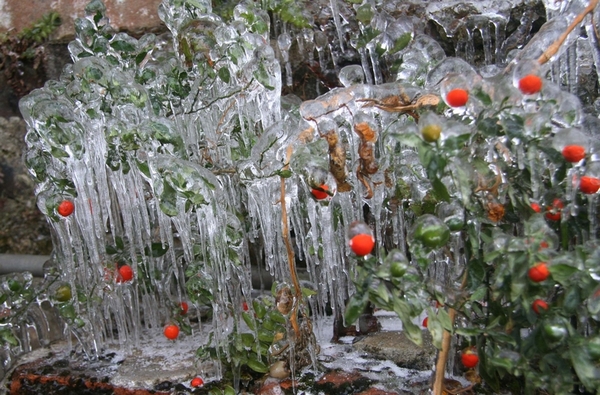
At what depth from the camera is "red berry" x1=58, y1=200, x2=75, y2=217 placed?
72.7 inches

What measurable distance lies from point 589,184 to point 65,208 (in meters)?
1.48

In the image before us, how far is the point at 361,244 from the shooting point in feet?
3.89

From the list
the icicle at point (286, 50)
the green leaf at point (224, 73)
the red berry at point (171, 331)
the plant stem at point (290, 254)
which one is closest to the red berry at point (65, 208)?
the red berry at point (171, 331)

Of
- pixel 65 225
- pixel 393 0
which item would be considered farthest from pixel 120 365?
pixel 393 0

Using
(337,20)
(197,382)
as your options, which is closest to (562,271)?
(197,382)

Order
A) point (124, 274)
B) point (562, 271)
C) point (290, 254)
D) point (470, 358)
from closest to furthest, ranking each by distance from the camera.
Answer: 1. point (562, 271)
2. point (470, 358)
3. point (290, 254)
4. point (124, 274)

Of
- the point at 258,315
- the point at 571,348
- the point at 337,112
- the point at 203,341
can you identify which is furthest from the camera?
the point at 203,341

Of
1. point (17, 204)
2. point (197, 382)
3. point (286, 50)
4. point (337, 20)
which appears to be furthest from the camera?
point (17, 204)

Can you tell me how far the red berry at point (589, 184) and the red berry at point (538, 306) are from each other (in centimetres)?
26

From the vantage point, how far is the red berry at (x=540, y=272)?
1.19 meters

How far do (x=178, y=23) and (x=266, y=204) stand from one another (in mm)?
761

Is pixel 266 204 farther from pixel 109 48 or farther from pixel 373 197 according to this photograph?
pixel 109 48

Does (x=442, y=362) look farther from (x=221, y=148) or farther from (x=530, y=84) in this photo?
(x=221, y=148)

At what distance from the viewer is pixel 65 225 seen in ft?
6.60
